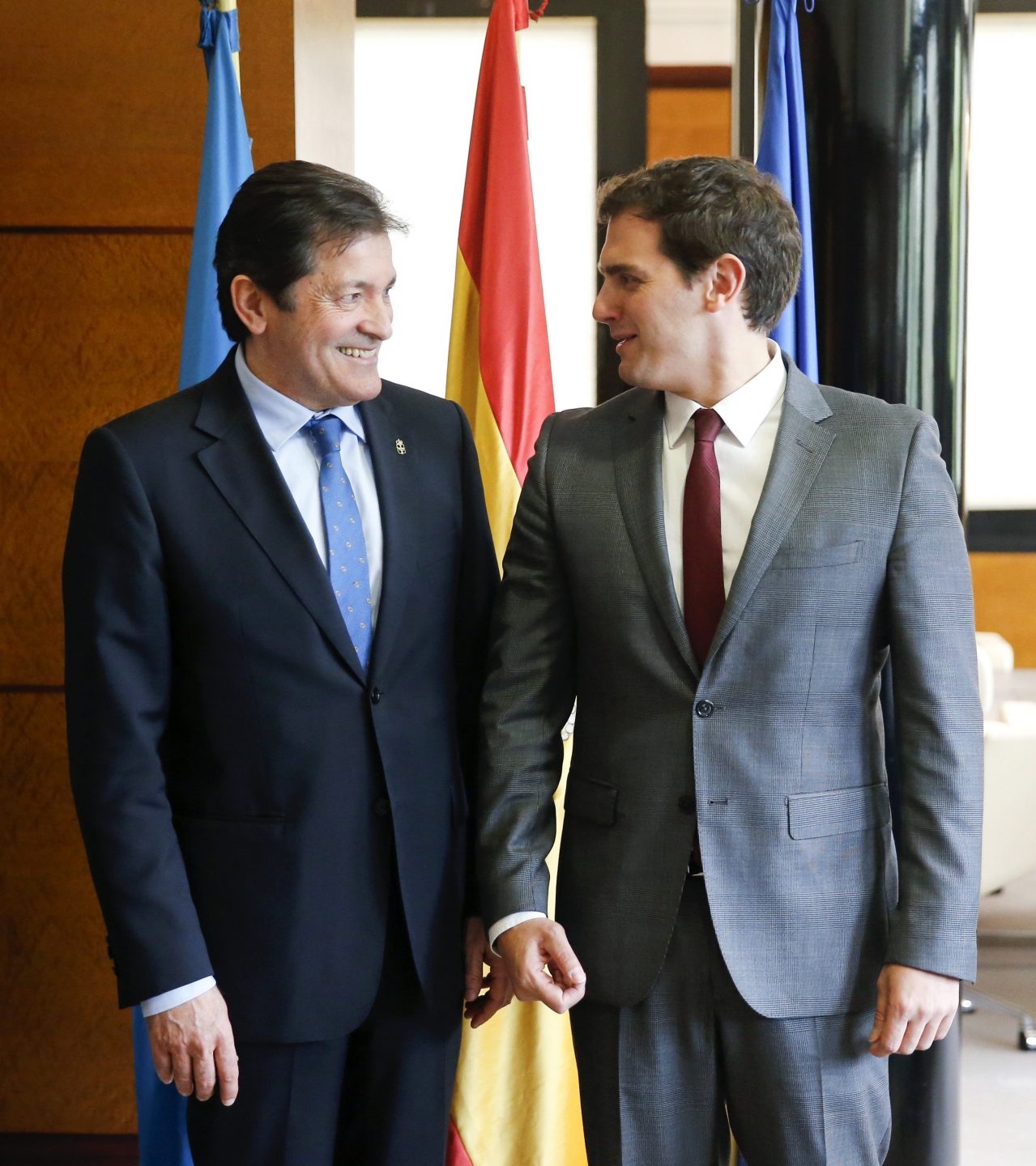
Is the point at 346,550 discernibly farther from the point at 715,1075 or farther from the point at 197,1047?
the point at 715,1075

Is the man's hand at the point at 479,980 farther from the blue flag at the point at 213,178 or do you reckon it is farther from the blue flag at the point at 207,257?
the blue flag at the point at 213,178

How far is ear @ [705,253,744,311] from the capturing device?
175 cm

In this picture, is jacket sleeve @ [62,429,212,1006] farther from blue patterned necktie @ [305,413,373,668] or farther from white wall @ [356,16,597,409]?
white wall @ [356,16,597,409]

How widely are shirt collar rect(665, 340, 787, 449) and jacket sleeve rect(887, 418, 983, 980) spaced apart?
21 centimetres

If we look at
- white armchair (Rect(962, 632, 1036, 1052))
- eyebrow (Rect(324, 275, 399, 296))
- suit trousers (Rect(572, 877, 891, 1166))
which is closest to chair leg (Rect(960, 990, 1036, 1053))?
white armchair (Rect(962, 632, 1036, 1052))

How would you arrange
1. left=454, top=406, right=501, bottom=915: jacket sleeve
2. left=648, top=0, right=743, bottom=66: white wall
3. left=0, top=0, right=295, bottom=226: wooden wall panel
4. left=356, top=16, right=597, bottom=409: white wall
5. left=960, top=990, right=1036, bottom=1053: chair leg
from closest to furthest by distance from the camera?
1. left=454, top=406, right=501, bottom=915: jacket sleeve
2. left=0, top=0, right=295, bottom=226: wooden wall panel
3. left=960, top=990, right=1036, bottom=1053: chair leg
4. left=356, top=16, right=597, bottom=409: white wall
5. left=648, top=0, right=743, bottom=66: white wall

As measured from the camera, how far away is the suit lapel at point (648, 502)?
169 cm

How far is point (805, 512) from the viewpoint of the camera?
5.51 feet

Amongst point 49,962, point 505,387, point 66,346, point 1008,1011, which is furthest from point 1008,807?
point 66,346

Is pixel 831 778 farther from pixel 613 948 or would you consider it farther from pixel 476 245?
pixel 476 245

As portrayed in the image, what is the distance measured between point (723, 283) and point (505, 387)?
94 cm

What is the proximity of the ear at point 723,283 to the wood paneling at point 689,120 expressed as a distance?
5.09 meters

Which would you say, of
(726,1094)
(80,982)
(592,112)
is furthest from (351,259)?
(592,112)

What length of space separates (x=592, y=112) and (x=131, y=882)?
5.17m
